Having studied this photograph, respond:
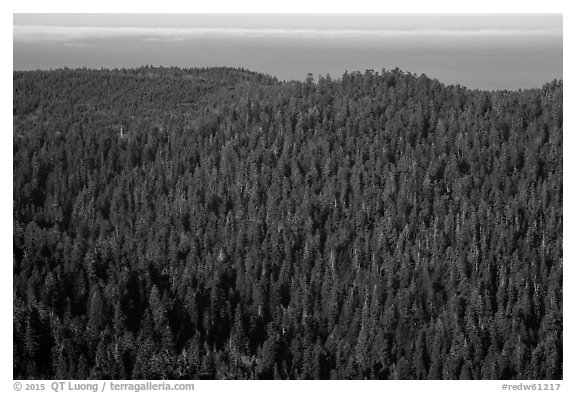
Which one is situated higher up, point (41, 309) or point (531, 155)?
point (531, 155)

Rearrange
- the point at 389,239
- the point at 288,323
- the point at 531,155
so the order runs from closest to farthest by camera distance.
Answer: the point at 288,323
the point at 389,239
the point at 531,155

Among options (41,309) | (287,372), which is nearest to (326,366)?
(287,372)

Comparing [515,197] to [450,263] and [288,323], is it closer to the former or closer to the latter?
[450,263]

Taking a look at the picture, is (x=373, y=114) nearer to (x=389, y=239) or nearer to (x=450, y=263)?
(x=389, y=239)

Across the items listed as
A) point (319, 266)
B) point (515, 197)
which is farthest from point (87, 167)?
point (515, 197)

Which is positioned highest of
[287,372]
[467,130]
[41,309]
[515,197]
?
[467,130]

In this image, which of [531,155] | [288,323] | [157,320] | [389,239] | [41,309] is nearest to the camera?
[41,309]

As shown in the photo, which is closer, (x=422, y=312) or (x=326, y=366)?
(x=326, y=366)
